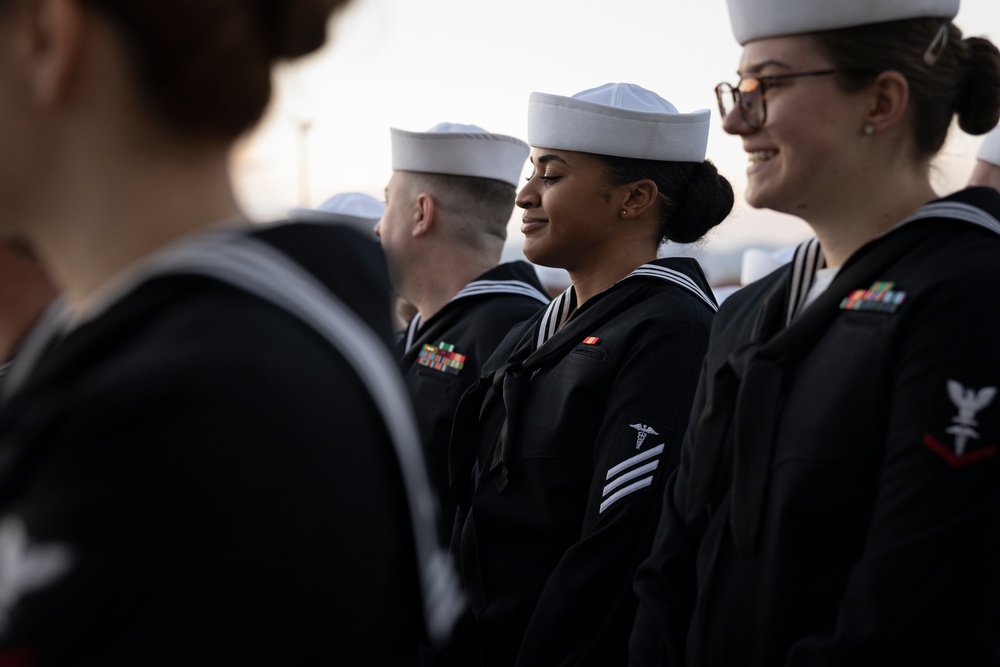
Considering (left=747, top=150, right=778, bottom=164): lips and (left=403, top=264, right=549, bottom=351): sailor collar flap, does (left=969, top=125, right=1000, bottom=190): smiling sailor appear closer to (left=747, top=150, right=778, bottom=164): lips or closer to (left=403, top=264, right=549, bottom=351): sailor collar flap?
(left=403, top=264, right=549, bottom=351): sailor collar flap

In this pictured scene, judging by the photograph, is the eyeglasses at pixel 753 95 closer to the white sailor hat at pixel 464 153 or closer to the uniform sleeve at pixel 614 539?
the uniform sleeve at pixel 614 539

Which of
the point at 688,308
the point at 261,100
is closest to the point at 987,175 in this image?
the point at 688,308

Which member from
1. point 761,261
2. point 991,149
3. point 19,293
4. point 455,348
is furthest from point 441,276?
point 761,261

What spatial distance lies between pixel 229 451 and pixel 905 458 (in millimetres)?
1459

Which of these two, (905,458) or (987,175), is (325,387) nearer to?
(905,458)

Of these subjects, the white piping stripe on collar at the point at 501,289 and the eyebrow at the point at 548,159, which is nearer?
the eyebrow at the point at 548,159

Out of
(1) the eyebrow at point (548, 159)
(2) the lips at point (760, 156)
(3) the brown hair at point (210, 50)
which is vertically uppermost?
(3) the brown hair at point (210, 50)

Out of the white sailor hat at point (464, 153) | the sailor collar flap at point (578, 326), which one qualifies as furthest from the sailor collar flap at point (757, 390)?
the white sailor hat at point (464, 153)

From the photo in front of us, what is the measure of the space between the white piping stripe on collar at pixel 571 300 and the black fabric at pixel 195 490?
8.52ft

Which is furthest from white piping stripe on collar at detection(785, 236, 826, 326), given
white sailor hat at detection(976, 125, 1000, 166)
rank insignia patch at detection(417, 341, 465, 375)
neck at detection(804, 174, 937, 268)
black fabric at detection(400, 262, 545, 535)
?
white sailor hat at detection(976, 125, 1000, 166)

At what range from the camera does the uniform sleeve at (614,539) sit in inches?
121

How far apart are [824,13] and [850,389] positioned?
34.0 inches

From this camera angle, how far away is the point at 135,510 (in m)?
0.86

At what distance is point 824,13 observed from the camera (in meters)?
2.38
